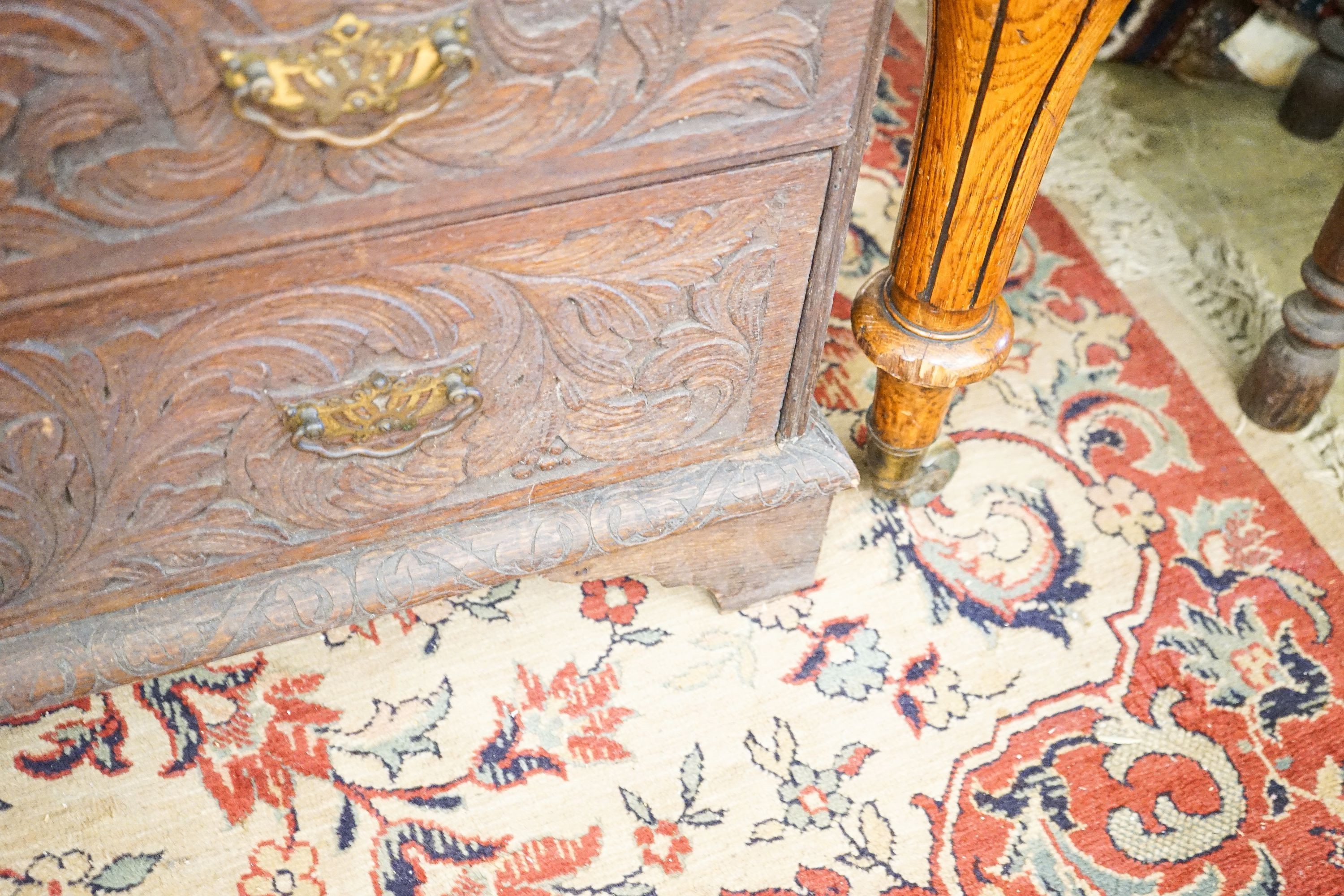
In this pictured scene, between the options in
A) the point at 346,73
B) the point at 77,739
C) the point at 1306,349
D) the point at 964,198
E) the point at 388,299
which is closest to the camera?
the point at 346,73

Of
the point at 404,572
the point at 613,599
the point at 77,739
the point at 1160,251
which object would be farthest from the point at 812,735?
the point at 1160,251

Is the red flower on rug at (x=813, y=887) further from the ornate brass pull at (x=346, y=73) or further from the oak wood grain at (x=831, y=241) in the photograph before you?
the ornate brass pull at (x=346, y=73)

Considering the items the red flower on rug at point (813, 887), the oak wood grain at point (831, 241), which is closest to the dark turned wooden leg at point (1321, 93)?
the oak wood grain at point (831, 241)

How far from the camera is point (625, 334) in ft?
2.08

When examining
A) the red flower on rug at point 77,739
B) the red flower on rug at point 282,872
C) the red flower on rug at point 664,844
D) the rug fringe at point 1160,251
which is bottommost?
the red flower on rug at point 282,872

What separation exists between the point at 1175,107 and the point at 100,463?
4.07ft

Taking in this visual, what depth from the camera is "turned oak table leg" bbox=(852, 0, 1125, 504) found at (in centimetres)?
58

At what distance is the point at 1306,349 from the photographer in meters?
0.92

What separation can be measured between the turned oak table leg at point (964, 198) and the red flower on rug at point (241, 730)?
493 mm

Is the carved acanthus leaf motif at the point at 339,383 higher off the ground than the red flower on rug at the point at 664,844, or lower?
higher

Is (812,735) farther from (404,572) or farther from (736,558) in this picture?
(404,572)

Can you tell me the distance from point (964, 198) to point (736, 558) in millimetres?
308

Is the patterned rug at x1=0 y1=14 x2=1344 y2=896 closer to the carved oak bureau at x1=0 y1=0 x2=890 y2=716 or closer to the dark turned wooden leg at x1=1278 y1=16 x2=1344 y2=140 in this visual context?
the carved oak bureau at x1=0 y1=0 x2=890 y2=716

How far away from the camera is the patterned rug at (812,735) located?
0.72 metres
